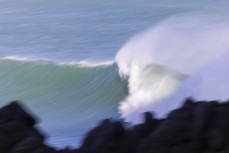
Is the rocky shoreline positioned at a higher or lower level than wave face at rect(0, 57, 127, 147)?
lower

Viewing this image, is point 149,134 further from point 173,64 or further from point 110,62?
point 110,62

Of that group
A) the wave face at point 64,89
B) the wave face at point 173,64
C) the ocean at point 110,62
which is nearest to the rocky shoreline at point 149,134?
the ocean at point 110,62

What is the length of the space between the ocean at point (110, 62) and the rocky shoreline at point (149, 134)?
7055mm

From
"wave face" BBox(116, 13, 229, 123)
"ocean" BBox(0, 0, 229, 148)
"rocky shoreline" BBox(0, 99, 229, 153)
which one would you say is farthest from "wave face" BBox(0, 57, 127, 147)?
"rocky shoreline" BBox(0, 99, 229, 153)

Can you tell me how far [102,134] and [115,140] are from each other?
0.06 m

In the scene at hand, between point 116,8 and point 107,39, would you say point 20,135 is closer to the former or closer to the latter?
point 107,39

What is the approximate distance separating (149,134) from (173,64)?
46.4 ft

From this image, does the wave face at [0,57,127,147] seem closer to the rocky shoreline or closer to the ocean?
the ocean

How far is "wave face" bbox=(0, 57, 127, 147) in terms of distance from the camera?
51.5 ft

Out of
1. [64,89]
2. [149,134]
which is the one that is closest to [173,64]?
[64,89]

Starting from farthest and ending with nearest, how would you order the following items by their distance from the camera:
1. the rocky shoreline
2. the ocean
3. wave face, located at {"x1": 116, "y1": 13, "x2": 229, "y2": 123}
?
the ocean < wave face, located at {"x1": 116, "y1": 13, "x2": 229, "y2": 123} < the rocky shoreline

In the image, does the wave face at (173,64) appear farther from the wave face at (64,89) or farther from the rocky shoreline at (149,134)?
the rocky shoreline at (149,134)

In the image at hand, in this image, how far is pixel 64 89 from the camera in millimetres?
18500

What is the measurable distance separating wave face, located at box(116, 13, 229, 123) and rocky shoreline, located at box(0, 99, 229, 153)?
815cm
